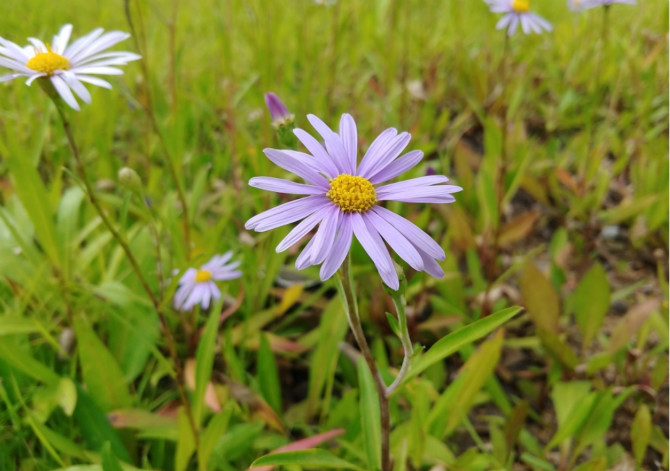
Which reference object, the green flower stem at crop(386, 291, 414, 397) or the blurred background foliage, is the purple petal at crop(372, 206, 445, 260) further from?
the blurred background foliage

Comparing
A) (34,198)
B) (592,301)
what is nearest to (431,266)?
(592,301)

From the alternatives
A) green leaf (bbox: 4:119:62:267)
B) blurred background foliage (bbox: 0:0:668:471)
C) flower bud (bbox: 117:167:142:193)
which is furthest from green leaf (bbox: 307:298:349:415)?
green leaf (bbox: 4:119:62:267)

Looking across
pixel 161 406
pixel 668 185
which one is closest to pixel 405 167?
pixel 161 406

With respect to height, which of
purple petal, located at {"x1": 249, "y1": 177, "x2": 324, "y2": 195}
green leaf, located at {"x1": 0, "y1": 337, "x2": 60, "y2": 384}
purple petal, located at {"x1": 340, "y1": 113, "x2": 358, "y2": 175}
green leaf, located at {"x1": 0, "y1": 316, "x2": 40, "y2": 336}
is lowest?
green leaf, located at {"x1": 0, "y1": 337, "x2": 60, "y2": 384}

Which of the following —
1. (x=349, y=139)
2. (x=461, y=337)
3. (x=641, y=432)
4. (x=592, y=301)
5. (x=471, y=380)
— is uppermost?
(x=349, y=139)

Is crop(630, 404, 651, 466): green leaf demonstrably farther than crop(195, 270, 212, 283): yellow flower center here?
No

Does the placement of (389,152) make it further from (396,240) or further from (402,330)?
(402,330)
